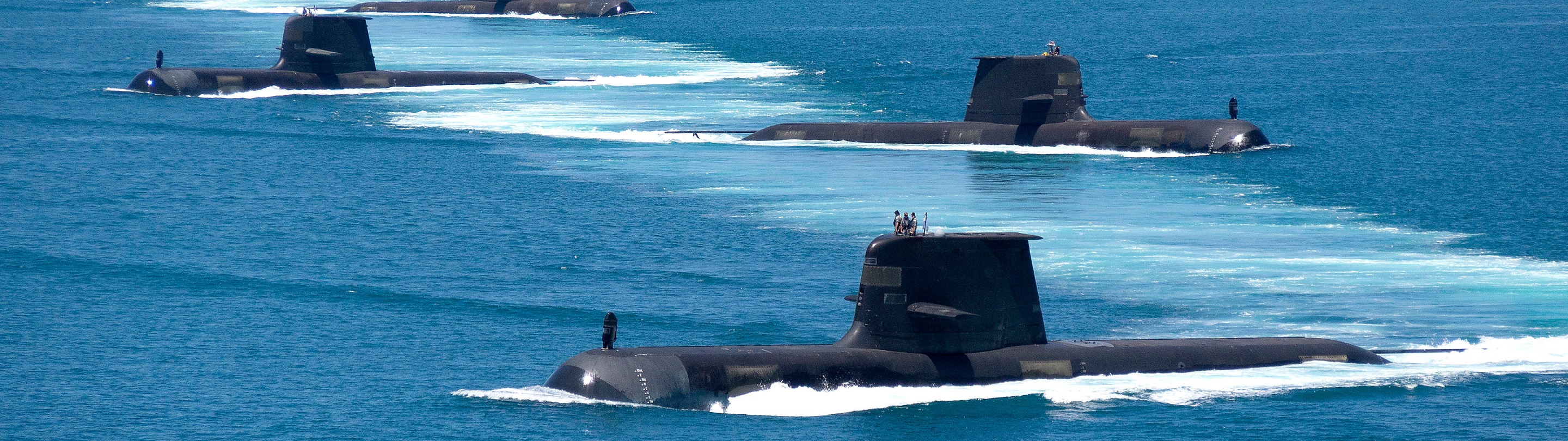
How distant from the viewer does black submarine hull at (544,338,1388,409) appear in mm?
31031

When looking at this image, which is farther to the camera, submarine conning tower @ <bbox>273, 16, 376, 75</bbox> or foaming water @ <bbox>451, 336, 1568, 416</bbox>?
submarine conning tower @ <bbox>273, 16, 376, 75</bbox>

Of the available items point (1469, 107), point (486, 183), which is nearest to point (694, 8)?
point (1469, 107)

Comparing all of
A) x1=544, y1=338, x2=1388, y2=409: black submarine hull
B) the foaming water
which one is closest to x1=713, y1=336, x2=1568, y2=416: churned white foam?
the foaming water

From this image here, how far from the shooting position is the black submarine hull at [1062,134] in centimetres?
7156

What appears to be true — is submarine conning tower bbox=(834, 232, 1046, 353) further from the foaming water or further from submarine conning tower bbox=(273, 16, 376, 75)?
submarine conning tower bbox=(273, 16, 376, 75)

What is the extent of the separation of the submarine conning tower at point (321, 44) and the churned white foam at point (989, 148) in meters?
27.6

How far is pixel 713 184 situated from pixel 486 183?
24.3 feet

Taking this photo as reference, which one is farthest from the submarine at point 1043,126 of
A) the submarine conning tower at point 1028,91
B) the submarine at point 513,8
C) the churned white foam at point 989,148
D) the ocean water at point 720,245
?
the submarine at point 513,8

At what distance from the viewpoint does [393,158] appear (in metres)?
71.2

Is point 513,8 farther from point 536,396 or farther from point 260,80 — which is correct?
point 536,396

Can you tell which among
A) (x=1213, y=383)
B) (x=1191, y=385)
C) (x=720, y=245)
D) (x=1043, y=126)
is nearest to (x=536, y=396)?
(x=1191, y=385)

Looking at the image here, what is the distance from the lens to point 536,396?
107ft

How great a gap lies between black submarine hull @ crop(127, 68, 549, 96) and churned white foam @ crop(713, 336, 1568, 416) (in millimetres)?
67026

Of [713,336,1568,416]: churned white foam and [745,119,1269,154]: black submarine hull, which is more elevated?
[745,119,1269,154]: black submarine hull
